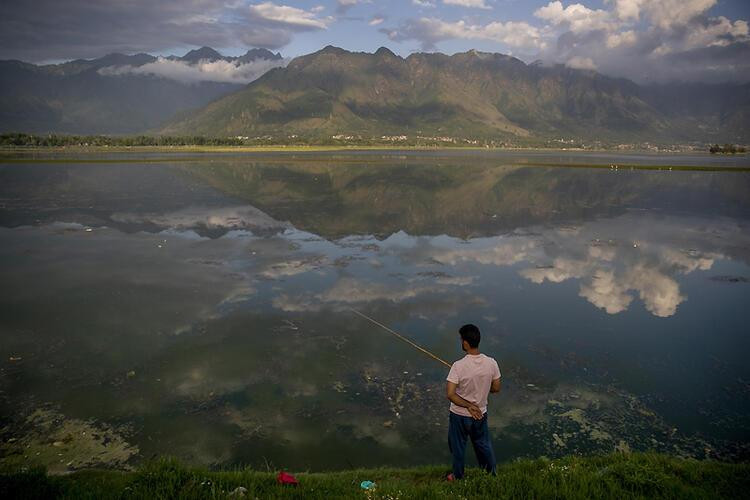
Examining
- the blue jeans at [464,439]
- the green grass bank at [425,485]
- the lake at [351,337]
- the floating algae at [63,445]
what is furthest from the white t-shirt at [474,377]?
the floating algae at [63,445]

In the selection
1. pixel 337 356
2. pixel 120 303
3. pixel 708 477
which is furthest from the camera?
pixel 120 303

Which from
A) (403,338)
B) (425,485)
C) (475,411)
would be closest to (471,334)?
(475,411)

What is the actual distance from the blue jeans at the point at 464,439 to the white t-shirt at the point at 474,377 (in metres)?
0.44

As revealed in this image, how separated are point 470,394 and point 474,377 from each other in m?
0.35

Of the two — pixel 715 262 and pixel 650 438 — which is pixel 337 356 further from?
pixel 715 262

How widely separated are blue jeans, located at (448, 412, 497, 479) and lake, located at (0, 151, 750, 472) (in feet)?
7.31

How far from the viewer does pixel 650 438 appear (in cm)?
1179

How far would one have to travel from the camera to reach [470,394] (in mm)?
8617

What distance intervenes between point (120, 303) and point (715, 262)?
33.2 meters

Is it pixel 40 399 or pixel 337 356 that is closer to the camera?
pixel 40 399

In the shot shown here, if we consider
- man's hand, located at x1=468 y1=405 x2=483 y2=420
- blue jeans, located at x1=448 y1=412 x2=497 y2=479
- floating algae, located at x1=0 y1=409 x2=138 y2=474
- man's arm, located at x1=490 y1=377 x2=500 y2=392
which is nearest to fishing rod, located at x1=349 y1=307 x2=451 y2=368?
blue jeans, located at x1=448 y1=412 x2=497 y2=479

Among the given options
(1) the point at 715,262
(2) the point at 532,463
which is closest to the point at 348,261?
(2) the point at 532,463

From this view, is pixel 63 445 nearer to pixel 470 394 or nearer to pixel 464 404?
pixel 464 404

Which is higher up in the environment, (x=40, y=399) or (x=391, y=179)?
(x=391, y=179)
